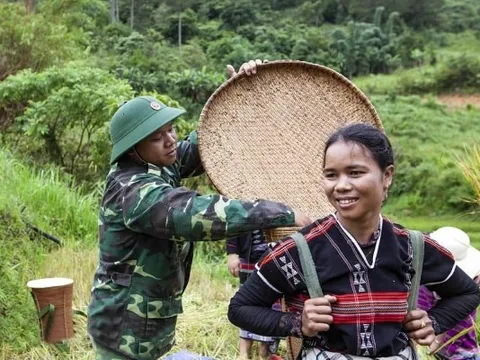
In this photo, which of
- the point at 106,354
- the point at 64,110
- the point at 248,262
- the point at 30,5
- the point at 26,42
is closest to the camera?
the point at 106,354

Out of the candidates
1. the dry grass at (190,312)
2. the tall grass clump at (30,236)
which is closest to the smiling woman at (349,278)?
the dry grass at (190,312)

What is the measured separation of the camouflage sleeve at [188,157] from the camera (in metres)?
2.71

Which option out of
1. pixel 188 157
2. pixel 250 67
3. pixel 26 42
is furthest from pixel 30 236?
pixel 26 42

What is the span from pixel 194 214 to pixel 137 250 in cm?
36

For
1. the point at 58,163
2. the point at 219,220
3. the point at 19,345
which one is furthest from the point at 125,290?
the point at 58,163

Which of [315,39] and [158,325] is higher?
[158,325]

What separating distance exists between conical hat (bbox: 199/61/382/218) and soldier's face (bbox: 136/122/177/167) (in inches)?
15.8

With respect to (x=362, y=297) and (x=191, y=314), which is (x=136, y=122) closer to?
(x=362, y=297)

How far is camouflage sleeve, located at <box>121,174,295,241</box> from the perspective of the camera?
1.93m

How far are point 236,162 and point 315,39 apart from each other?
90.2 feet

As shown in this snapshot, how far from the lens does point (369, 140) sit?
1.72 meters

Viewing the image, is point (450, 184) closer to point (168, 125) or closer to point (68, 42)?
point (68, 42)

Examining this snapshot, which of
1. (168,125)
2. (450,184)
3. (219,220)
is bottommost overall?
(450,184)

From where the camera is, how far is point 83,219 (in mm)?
6027
